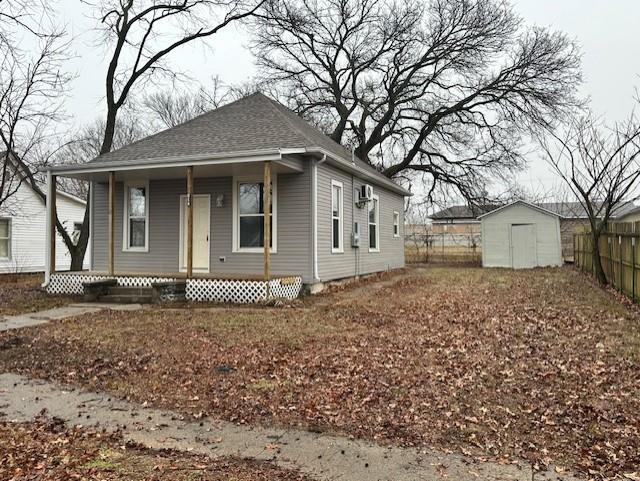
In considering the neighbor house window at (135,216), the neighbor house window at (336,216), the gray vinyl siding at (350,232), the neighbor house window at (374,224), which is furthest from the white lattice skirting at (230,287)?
the neighbor house window at (374,224)

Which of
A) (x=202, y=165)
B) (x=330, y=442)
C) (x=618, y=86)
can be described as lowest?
(x=330, y=442)

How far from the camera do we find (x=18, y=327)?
25.8 ft

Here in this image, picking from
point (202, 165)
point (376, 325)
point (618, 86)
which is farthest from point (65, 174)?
point (618, 86)

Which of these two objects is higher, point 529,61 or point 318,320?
point 529,61

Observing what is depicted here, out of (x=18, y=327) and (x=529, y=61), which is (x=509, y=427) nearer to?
(x=18, y=327)

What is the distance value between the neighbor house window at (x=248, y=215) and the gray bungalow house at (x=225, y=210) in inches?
1.0

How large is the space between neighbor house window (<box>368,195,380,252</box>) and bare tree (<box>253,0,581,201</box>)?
10.2m

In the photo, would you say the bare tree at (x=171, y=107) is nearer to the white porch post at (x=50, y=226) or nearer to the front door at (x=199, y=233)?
the white porch post at (x=50, y=226)

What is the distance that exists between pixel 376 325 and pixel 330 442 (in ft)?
14.4

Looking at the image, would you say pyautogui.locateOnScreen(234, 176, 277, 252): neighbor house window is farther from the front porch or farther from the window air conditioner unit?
the window air conditioner unit

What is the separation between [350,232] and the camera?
13.7m

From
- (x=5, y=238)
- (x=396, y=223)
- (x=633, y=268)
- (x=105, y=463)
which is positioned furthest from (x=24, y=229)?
(x=633, y=268)

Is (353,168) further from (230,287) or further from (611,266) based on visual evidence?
(611,266)

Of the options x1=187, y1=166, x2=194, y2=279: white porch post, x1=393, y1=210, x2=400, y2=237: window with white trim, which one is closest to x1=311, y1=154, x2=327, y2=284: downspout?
x1=187, y1=166, x2=194, y2=279: white porch post
